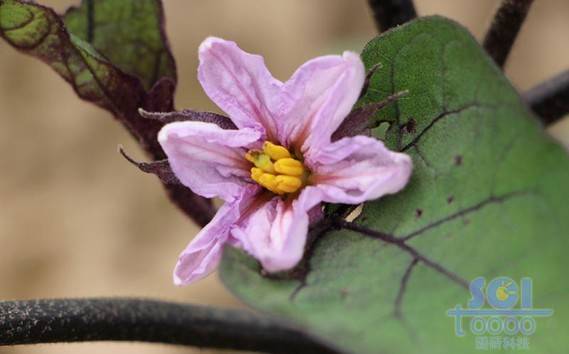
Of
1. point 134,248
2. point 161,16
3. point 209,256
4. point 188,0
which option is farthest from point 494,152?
point 188,0

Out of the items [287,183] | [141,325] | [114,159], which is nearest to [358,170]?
[287,183]

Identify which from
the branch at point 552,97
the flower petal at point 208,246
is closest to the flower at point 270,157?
the flower petal at point 208,246

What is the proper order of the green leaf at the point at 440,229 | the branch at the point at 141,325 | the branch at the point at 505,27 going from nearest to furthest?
1. the green leaf at the point at 440,229
2. the branch at the point at 141,325
3. the branch at the point at 505,27

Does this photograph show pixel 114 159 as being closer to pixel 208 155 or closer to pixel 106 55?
pixel 106 55

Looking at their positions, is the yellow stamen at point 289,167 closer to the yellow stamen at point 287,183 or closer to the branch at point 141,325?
the yellow stamen at point 287,183

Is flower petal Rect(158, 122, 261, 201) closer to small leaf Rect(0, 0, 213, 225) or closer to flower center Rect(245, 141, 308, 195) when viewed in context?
flower center Rect(245, 141, 308, 195)

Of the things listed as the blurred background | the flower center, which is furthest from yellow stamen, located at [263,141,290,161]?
the blurred background
